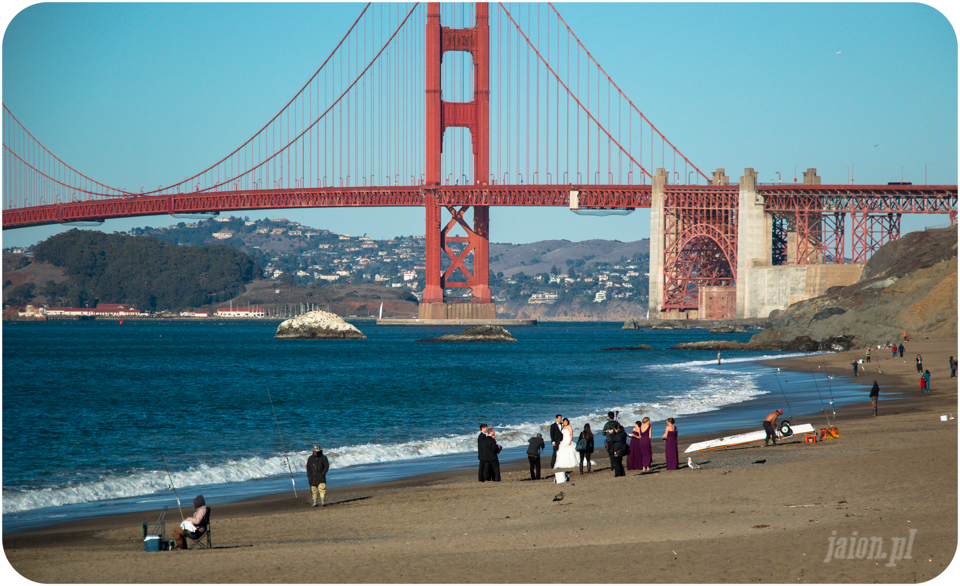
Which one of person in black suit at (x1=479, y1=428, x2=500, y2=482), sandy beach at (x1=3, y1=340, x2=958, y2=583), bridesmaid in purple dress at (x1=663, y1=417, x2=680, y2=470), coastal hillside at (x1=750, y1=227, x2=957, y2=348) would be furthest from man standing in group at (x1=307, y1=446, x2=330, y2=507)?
coastal hillside at (x1=750, y1=227, x2=957, y2=348)

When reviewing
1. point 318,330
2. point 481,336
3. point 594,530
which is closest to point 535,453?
point 594,530

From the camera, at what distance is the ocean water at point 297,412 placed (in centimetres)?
1567

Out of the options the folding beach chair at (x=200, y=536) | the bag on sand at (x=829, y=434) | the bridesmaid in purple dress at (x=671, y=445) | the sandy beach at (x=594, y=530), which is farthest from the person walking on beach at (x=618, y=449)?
the folding beach chair at (x=200, y=536)

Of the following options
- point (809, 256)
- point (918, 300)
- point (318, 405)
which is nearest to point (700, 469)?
point (318, 405)

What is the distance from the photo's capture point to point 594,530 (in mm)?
9695

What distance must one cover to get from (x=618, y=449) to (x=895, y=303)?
42350mm

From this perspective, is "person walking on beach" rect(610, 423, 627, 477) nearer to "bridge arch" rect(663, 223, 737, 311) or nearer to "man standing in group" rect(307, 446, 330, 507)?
"man standing in group" rect(307, 446, 330, 507)

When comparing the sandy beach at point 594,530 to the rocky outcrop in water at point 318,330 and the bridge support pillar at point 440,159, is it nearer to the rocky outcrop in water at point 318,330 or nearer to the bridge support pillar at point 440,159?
the rocky outcrop in water at point 318,330
